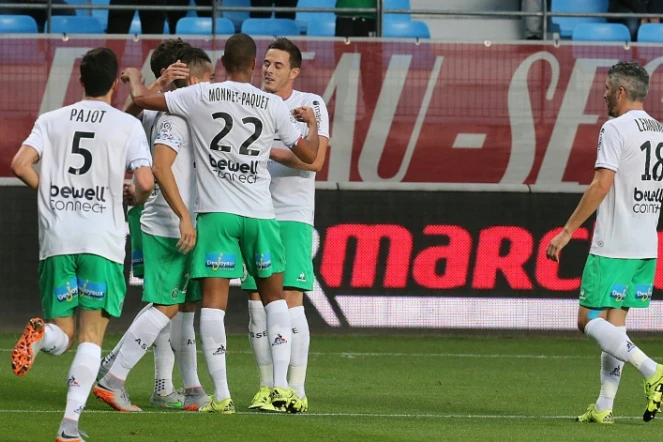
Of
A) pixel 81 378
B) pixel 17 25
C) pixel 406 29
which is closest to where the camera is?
pixel 81 378

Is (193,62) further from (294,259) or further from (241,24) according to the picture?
(241,24)

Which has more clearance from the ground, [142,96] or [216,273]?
[142,96]

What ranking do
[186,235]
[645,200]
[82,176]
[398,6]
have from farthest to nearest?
[398,6], [645,200], [186,235], [82,176]

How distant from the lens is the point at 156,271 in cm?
782

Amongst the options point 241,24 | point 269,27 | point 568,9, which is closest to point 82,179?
point 269,27

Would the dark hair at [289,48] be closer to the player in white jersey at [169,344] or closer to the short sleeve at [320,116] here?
the short sleeve at [320,116]

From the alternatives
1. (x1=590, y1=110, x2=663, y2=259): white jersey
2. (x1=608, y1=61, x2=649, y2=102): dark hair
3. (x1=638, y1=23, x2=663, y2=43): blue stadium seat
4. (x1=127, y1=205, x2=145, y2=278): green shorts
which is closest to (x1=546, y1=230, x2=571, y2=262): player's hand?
(x1=590, y1=110, x2=663, y2=259): white jersey

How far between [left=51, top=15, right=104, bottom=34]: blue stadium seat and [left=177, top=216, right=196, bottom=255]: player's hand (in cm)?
740

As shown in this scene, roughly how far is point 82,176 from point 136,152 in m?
0.28

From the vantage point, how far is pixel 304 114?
7766 mm

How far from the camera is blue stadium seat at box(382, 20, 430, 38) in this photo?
14961 millimetres

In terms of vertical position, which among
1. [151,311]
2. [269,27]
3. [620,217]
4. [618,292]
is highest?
[269,27]

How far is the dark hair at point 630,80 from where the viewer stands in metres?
7.89

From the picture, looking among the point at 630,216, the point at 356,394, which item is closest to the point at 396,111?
the point at 356,394
